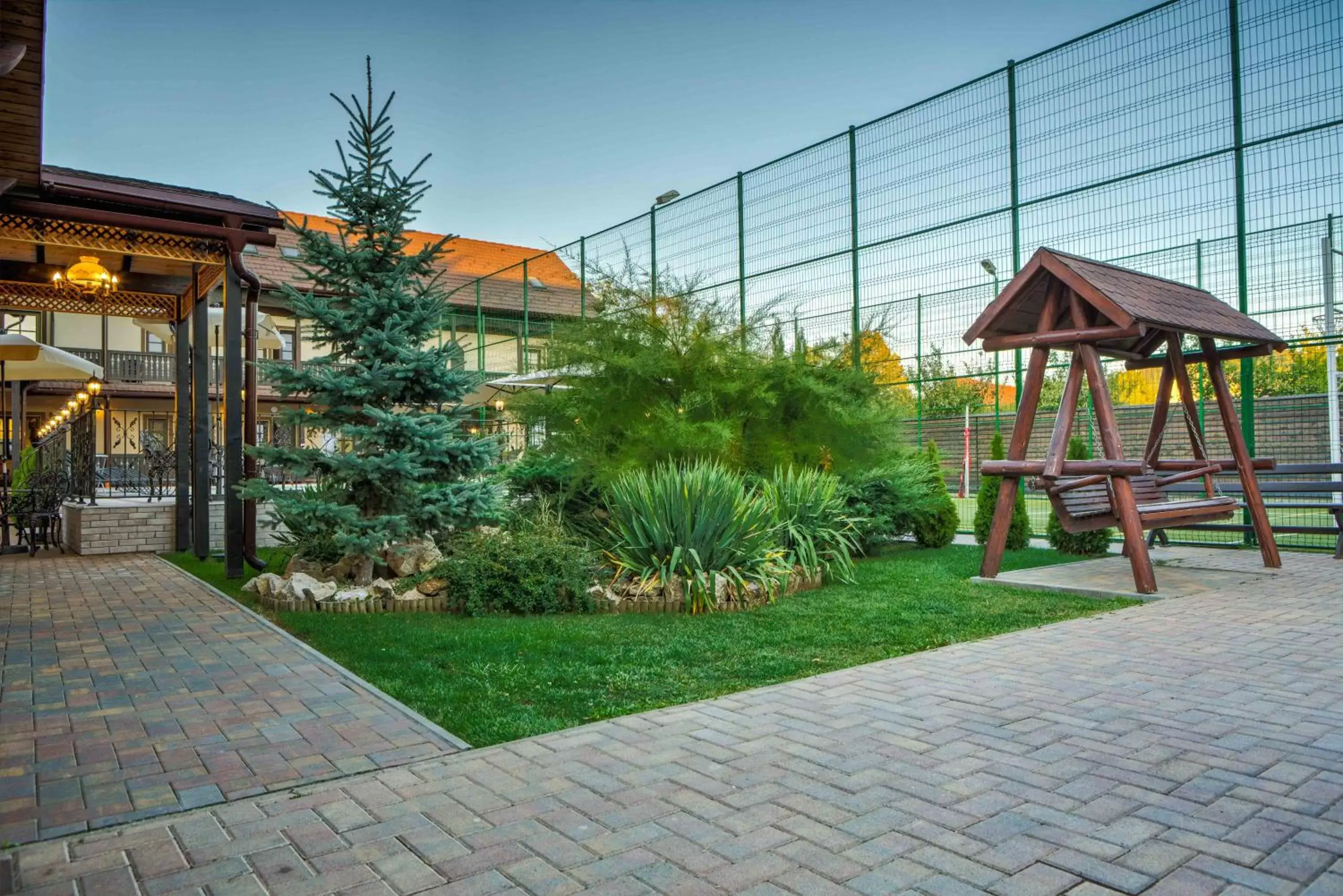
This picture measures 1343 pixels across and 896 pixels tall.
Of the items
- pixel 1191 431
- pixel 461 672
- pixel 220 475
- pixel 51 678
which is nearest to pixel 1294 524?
pixel 1191 431

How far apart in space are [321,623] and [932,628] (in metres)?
3.99

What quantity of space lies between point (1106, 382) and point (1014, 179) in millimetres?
4039

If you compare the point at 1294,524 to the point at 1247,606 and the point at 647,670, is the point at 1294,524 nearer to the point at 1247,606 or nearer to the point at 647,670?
the point at 1247,606

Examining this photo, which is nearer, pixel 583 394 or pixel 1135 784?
pixel 1135 784

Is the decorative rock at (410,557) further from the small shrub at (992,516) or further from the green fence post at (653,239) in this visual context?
the green fence post at (653,239)

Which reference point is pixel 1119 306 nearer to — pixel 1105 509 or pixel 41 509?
pixel 1105 509

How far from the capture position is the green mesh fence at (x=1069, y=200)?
29.0 feet

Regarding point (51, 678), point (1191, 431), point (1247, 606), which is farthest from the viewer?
point (1191, 431)

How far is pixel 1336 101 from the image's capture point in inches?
331

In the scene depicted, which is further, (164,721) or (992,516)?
(992,516)

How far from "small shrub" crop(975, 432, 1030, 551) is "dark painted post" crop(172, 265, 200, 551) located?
930cm

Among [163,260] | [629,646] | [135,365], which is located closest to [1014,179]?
[629,646]

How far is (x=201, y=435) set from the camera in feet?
32.9

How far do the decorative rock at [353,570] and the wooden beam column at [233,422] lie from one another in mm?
1479
